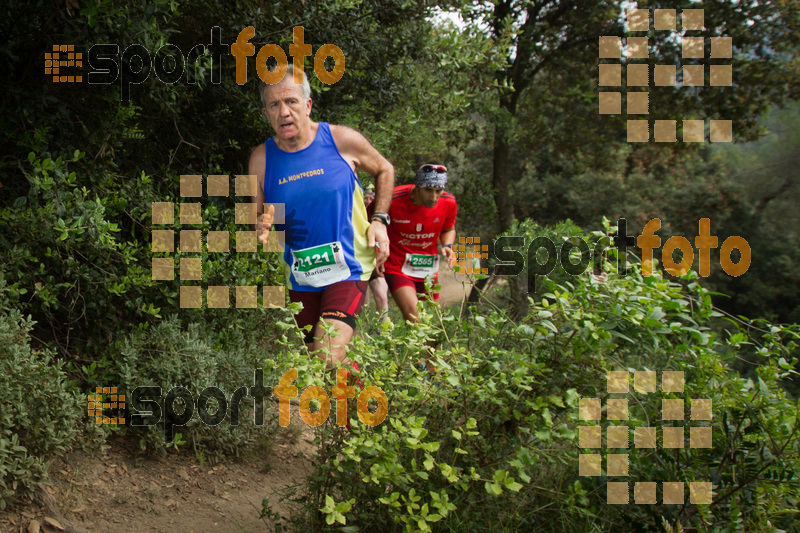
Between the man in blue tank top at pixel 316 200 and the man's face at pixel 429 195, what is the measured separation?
5.30ft

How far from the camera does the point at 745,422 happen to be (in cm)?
Result: 236

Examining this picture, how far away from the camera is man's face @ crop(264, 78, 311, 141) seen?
11.8 feet

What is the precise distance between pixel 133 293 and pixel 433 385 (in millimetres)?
2447

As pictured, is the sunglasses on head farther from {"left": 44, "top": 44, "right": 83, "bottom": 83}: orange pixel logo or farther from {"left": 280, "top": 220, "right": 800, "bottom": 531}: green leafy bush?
{"left": 280, "top": 220, "right": 800, "bottom": 531}: green leafy bush

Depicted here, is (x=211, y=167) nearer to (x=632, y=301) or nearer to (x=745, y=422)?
(x=632, y=301)

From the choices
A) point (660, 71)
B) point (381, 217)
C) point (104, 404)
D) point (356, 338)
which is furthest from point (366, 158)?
point (660, 71)

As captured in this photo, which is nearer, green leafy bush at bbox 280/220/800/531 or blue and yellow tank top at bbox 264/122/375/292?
green leafy bush at bbox 280/220/800/531

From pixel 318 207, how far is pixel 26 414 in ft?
5.98

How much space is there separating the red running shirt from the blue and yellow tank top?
1835 mm

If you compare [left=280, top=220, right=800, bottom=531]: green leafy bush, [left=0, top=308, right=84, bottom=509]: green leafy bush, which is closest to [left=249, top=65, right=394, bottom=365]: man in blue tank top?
[left=280, top=220, right=800, bottom=531]: green leafy bush

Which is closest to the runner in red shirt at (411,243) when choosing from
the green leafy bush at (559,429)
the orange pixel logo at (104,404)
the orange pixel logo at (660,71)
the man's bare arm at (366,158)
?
the man's bare arm at (366,158)

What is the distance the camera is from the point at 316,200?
12.0 ft

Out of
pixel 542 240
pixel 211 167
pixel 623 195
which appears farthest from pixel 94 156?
pixel 623 195

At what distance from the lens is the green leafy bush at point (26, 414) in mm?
2957
